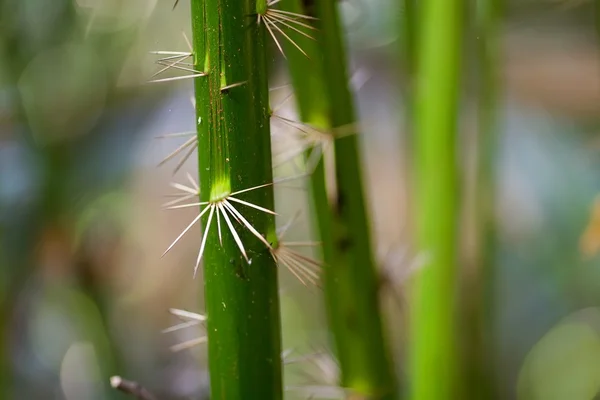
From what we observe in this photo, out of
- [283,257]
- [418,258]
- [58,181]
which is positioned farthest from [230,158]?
[58,181]

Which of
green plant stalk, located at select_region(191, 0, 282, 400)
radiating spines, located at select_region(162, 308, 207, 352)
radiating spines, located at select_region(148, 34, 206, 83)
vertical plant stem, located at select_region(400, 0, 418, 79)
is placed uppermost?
vertical plant stem, located at select_region(400, 0, 418, 79)

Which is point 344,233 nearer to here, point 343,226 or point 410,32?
point 343,226

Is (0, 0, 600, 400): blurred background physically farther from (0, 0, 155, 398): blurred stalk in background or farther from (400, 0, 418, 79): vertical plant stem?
(400, 0, 418, 79): vertical plant stem

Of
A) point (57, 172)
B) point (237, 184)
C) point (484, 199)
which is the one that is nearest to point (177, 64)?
point (237, 184)

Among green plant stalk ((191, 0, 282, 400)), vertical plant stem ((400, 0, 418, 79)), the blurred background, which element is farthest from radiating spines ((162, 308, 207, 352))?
the blurred background

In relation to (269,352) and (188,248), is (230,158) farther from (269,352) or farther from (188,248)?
(188,248)

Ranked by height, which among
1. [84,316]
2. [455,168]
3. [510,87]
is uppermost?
[510,87]
